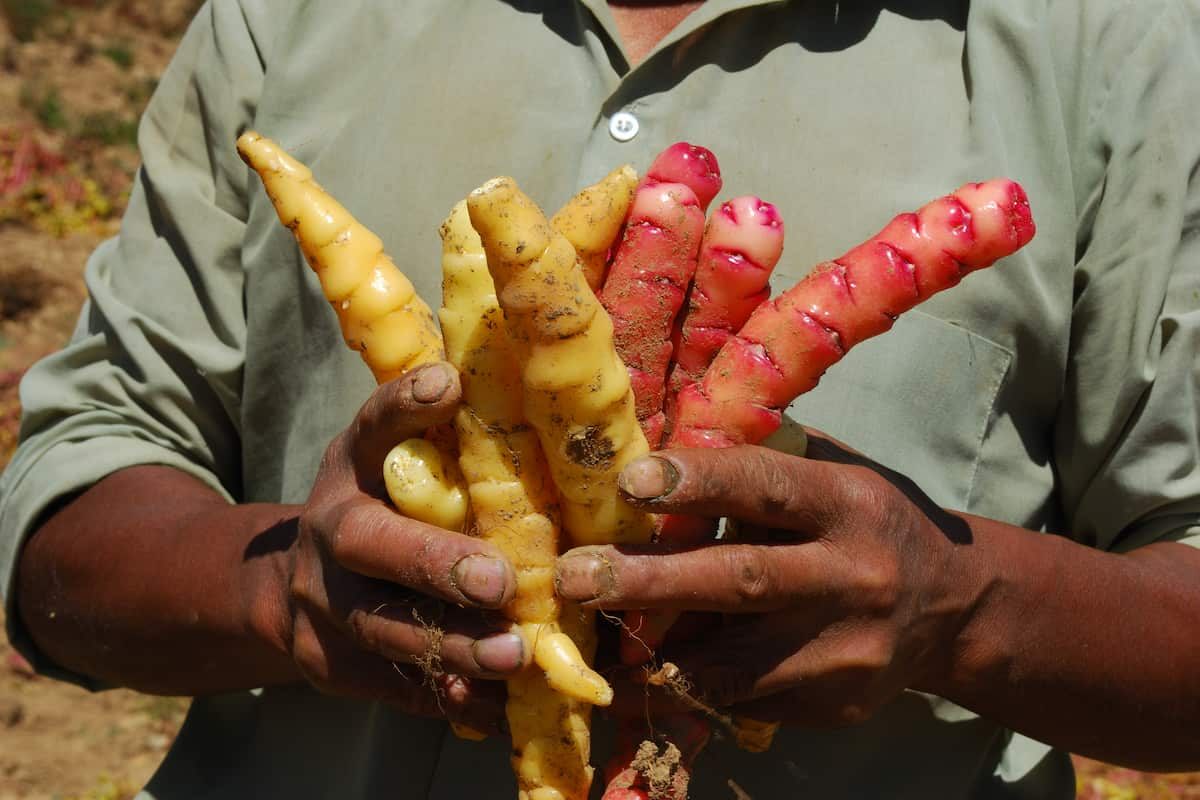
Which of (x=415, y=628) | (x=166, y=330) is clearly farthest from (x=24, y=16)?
(x=415, y=628)

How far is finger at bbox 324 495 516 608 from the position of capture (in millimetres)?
1147

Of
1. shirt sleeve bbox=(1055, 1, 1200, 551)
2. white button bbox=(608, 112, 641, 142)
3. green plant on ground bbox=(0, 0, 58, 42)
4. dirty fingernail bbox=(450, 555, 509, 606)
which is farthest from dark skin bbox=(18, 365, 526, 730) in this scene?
green plant on ground bbox=(0, 0, 58, 42)

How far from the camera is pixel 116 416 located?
1.77 metres

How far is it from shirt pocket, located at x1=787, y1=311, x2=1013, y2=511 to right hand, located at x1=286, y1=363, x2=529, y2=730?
1.71 feet

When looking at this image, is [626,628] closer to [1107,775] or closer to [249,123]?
[249,123]

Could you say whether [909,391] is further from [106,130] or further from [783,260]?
[106,130]

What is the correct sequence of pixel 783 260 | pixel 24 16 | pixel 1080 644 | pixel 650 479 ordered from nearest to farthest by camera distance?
pixel 650 479, pixel 1080 644, pixel 783 260, pixel 24 16

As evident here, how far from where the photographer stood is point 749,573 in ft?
3.84

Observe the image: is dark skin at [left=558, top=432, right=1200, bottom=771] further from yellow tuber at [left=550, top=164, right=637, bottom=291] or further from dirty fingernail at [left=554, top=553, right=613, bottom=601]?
yellow tuber at [left=550, top=164, right=637, bottom=291]

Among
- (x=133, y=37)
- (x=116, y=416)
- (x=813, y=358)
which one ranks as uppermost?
(x=813, y=358)

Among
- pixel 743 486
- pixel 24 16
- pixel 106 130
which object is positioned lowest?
pixel 106 130

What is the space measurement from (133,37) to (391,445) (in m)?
6.93

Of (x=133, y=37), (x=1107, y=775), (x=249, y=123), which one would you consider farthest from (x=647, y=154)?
(x=133, y=37)

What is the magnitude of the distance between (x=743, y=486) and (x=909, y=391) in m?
0.47
